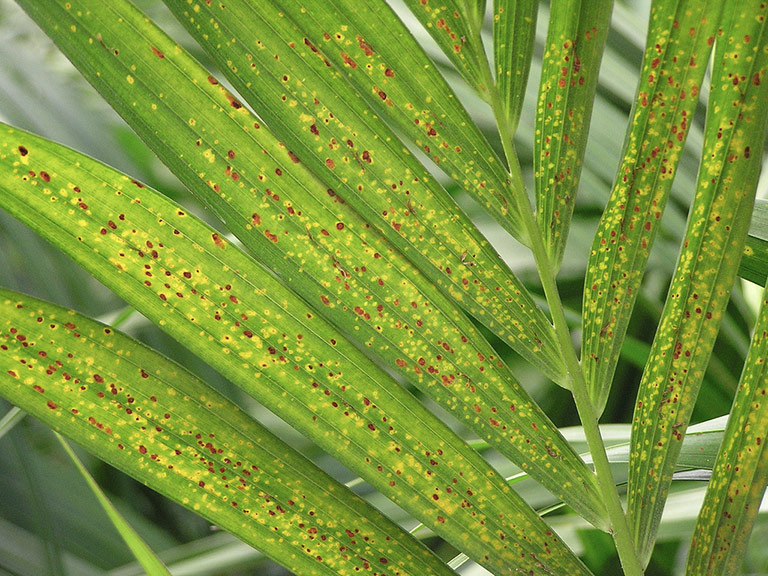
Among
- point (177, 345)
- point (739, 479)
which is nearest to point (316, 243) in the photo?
point (739, 479)

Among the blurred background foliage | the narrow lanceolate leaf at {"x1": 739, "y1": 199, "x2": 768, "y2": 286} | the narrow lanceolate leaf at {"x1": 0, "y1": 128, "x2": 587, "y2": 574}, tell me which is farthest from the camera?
the blurred background foliage

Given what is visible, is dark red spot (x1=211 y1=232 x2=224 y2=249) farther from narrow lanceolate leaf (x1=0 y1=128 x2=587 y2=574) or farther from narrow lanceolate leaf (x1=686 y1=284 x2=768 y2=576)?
narrow lanceolate leaf (x1=686 y1=284 x2=768 y2=576)

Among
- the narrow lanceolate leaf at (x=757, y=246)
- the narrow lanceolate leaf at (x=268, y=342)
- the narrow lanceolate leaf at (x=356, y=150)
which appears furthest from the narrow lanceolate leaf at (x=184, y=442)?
the narrow lanceolate leaf at (x=757, y=246)

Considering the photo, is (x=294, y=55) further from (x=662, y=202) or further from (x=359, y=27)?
(x=662, y=202)

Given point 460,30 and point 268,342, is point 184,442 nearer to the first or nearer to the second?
point 268,342

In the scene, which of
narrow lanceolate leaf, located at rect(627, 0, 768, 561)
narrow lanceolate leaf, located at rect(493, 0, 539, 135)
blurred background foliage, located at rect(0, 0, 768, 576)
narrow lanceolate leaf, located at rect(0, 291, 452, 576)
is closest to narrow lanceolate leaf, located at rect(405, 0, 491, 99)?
narrow lanceolate leaf, located at rect(493, 0, 539, 135)

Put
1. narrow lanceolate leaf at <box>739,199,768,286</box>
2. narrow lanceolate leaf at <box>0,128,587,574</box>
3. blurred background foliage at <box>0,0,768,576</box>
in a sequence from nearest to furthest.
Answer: narrow lanceolate leaf at <box>0,128,587,574</box> → narrow lanceolate leaf at <box>739,199,768,286</box> → blurred background foliage at <box>0,0,768,576</box>
